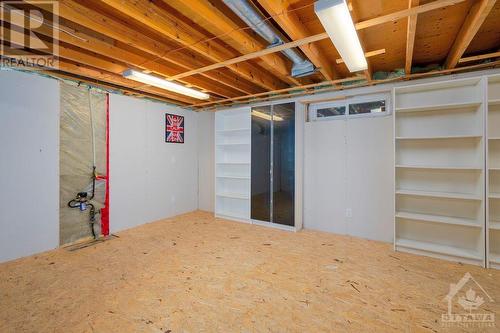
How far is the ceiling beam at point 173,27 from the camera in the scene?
1.85 metres

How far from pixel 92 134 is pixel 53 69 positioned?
3.29ft

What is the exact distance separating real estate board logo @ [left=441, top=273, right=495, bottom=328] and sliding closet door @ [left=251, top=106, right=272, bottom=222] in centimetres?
269

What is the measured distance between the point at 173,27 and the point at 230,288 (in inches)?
105

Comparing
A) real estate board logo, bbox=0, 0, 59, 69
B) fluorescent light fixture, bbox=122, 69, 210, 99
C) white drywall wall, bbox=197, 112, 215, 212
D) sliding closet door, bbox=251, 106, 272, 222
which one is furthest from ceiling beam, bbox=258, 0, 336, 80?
white drywall wall, bbox=197, 112, 215, 212

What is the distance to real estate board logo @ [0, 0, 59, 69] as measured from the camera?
192 centimetres

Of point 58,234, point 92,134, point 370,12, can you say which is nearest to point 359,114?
point 370,12

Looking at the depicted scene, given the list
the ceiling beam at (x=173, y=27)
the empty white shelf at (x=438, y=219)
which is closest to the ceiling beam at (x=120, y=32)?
the ceiling beam at (x=173, y=27)

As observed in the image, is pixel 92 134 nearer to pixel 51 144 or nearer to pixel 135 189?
pixel 51 144

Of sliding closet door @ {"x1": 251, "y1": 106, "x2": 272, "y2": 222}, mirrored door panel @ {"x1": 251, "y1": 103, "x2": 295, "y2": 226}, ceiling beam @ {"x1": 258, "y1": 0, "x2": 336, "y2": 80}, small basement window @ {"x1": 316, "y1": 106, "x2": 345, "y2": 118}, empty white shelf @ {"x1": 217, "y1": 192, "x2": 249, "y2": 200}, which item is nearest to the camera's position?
ceiling beam @ {"x1": 258, "y1": 0, "x2": 336, "y2": 80}

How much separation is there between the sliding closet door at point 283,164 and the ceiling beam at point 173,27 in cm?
116

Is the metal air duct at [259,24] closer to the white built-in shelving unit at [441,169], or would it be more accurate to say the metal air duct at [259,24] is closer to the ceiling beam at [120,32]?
the ceiling beam at [120,32]

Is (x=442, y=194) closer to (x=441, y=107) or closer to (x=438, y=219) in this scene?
(x=438, y=219)

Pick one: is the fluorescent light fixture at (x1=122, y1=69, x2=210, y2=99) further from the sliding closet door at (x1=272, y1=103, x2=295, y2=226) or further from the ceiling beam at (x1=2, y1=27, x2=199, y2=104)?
the sliding closet door at (x1=272, y1=103, x2=295, y2=226)

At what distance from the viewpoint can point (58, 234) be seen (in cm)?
327
